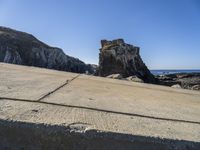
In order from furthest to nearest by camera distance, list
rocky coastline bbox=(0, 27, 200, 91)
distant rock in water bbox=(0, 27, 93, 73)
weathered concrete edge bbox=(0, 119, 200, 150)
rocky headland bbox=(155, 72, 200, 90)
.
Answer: distant rock in water bbox=(0, 27, 93, 73) → rocky coastline bbox=(0, 27, 200, 91) → rocky headland bbox=(155, 72, 200, 90) → weathered concrete edge bbox=(0, 119, 200, 150)

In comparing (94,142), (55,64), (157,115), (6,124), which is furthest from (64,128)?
(55,64)

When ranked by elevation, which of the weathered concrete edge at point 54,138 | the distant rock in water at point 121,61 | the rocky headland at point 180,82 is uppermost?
the distant rock in water at point 121,61

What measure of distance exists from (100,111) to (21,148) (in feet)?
2.14

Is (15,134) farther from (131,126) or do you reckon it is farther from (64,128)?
(131,126)

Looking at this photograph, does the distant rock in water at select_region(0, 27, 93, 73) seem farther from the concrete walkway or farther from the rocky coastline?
the concrete walkway

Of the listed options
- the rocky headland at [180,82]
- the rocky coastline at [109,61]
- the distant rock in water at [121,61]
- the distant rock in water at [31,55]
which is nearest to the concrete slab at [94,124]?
the rocky headland at [180,82]

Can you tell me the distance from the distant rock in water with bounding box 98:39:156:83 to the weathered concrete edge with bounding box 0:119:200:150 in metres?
26.2

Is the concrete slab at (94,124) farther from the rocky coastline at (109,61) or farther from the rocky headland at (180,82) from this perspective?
the rocky coastline at (109,61)

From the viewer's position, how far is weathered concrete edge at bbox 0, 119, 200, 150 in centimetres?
138

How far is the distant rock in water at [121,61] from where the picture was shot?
28375mm

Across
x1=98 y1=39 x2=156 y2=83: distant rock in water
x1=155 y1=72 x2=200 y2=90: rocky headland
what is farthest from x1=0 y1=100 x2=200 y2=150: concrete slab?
x1=98 y1=39 x2=156 y2=83: distant rock in water

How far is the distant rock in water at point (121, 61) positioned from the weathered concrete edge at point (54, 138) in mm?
26185

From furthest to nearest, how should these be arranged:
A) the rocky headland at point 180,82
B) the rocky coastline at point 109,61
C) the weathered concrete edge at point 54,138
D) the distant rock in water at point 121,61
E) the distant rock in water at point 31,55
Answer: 1. the distant rock in water at point 31,55
2. the distant rock in water at point 121,61
3. the rocky coastline at point 109,61
4. the rocky headland at point 180,82
5. the weathered concrete edge at point 54,138

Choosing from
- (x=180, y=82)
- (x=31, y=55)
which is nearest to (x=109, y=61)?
(x=180, y=82)
